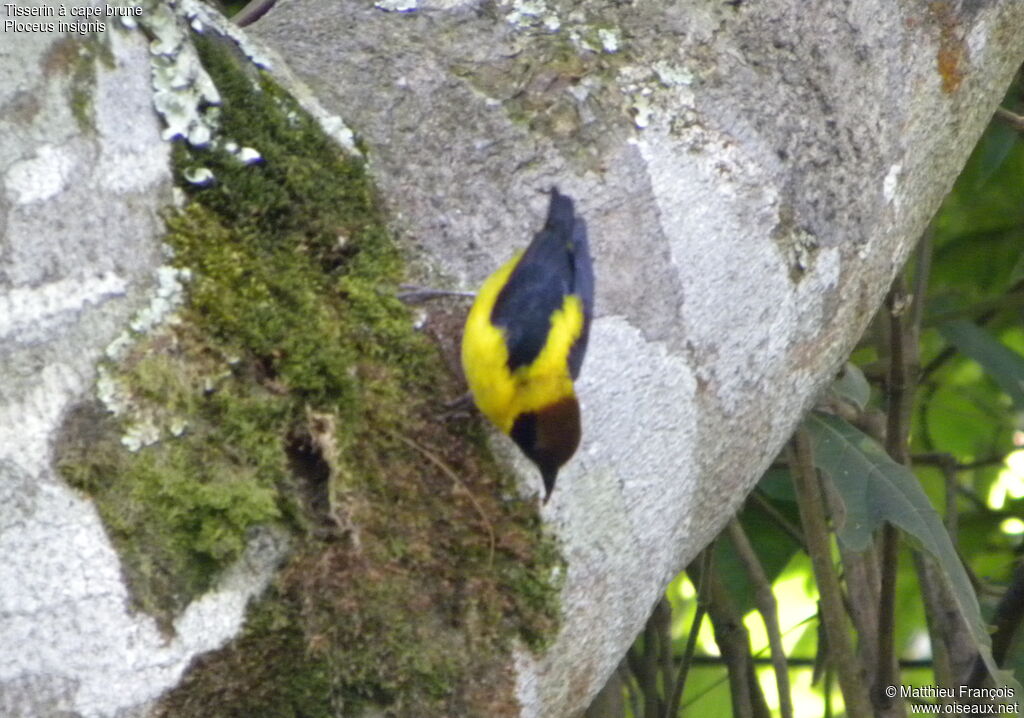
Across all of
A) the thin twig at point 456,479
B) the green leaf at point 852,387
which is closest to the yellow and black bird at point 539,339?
the thin twig at point 456,479

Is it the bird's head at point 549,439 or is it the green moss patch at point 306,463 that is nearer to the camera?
the green moss patch at point 306,463

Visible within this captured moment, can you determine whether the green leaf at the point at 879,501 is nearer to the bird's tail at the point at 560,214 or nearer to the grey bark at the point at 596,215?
the grey bark at the point at 596,215

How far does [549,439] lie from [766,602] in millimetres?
1640

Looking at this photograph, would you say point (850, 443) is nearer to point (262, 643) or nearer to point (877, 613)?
point (877, 613)

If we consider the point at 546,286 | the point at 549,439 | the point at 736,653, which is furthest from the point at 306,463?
the point at 736,653

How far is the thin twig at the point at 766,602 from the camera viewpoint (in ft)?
10.00

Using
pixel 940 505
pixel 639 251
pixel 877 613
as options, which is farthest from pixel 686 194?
pixel 940 505

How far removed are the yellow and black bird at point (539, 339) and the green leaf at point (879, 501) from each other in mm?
756

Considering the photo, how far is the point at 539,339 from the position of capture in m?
2.18

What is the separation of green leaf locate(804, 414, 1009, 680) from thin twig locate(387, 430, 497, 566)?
3.20 ft

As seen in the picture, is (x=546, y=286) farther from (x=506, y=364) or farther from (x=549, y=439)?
(x=549, y=439)

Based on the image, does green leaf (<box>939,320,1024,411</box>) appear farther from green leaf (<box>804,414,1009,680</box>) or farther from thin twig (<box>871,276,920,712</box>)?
green leaf (<box>804,414,1009,680</box>)

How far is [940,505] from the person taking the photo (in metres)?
3.98

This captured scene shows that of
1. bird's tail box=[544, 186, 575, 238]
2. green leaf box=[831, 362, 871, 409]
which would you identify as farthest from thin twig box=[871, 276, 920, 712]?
bird's tail box=[544, 186, 575, 238]
